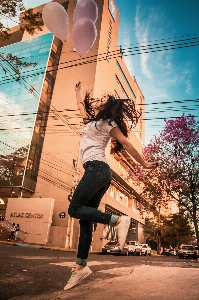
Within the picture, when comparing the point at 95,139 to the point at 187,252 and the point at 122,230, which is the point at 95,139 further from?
the point at 187,252

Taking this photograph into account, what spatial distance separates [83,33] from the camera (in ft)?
17.9

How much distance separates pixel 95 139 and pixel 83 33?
3981 millimetres

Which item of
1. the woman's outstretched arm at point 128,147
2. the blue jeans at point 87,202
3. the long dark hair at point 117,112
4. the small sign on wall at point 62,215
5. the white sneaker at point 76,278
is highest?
the small sign on wall at point 62,215

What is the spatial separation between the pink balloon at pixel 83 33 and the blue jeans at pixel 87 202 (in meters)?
4.22

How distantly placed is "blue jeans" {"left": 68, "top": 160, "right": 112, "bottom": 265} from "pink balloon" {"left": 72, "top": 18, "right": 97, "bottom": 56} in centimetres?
422

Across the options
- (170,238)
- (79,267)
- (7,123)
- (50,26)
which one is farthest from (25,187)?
(170,238)

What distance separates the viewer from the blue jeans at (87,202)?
2141 millimetres

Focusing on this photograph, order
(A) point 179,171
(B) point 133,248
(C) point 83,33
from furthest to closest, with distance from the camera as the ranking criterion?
(B) point 133,248 → (A) point 179,171 → (C) point 83,33

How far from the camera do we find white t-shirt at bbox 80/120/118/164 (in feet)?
7.82

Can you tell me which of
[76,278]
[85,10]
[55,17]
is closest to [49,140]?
[55,17]

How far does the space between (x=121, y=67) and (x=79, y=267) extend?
42.0m

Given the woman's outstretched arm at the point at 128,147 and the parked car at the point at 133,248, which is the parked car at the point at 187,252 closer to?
the parked car at the point at 133,248

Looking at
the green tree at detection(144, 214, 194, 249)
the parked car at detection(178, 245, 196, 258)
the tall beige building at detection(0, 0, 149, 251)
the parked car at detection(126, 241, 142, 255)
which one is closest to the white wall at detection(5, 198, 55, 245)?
the tall beige building at detection(0, 0, 149, 251)

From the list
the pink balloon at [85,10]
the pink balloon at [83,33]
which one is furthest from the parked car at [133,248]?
the pink balloon at [85,10]
